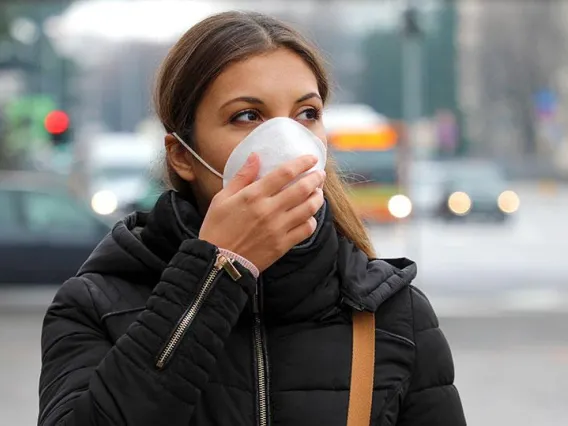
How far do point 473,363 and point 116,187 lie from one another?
16906 millimetres

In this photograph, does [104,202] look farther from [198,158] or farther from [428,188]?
[198,158]

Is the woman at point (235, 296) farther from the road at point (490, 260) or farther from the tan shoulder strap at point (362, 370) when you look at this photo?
the road at point (490, 260)

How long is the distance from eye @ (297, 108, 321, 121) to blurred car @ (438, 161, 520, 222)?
29.6 meters

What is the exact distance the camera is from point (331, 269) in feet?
5.40

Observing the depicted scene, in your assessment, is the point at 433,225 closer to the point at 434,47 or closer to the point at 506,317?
the point at 434,47

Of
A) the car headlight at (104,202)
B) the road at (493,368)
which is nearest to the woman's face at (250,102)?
the road at (493,368)

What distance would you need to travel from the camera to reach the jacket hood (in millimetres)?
1607

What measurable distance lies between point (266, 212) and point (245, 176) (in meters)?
0.07

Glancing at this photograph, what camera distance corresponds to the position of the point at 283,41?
165cm

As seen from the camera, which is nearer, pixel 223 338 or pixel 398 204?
pixel 223 338

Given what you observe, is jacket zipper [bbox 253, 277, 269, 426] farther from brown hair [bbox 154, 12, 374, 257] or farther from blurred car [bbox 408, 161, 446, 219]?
blurred car [bbox 408, 161, 446, 219]

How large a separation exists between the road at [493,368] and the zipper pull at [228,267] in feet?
19.5

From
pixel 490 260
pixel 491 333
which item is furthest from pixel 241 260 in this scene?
pixel 490 260

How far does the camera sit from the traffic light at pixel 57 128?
19234 mm
